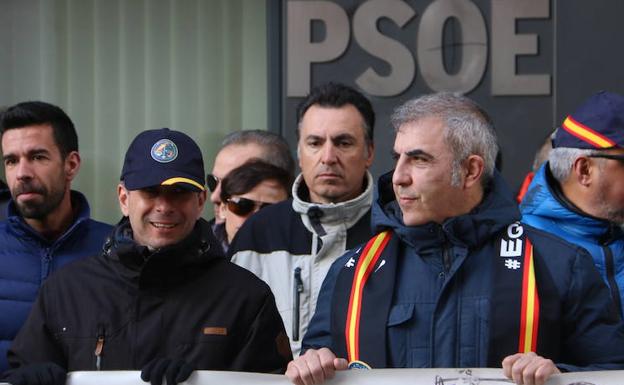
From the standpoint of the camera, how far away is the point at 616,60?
24.0 feet

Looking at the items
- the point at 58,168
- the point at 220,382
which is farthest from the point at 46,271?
the point at 220,382

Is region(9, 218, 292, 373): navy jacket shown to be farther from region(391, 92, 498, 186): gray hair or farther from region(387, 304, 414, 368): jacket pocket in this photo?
region(391, 92, 498, 186): gray hair

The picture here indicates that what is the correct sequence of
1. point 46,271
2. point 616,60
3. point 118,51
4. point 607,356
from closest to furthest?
point 607,356 < point 46,271 < point 616,60 < point 118,51

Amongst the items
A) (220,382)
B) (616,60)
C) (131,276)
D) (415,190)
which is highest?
(616,60)

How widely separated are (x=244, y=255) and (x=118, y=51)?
3225mm

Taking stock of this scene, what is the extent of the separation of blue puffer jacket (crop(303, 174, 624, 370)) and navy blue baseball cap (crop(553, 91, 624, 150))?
56 cm

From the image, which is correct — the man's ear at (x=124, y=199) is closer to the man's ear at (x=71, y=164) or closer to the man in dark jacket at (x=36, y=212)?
the man in dark jacket at (x=36, y=212)

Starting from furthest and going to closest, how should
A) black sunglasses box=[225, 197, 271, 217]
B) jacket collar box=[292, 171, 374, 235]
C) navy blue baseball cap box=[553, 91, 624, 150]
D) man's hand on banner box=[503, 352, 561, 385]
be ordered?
black sunglasses box=[225, 197, 271, 217]
jacket collar box=[292, 171, 374, 235]
navy blue baseball cap box=[553, 91, 624, 150]
man's hand on banner box=[503, 352, 561, 385]

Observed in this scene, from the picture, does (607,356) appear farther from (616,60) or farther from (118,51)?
(118,51)

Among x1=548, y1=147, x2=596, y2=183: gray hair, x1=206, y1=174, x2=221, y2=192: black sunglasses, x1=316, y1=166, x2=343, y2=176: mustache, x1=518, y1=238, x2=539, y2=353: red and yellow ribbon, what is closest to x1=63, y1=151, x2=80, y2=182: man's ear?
x1=316, y1=166, x2=343, y2=176: mustache

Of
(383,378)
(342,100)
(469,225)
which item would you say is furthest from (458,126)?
(342,100)

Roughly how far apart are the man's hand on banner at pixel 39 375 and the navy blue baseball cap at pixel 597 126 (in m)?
1.92

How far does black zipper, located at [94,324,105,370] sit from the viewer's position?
3.97 meters

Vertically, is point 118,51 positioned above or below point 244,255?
above
